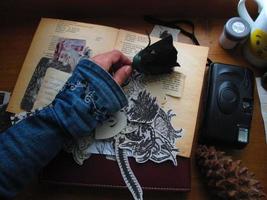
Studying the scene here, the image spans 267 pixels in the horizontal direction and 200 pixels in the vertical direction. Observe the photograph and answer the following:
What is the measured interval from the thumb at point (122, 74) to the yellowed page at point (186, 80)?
0.05m

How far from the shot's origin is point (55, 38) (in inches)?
28.8

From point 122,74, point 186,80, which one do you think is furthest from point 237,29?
point 122,74

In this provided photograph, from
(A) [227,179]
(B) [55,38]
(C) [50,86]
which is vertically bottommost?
(A) [227,179]

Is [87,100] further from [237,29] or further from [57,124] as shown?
[237,29]

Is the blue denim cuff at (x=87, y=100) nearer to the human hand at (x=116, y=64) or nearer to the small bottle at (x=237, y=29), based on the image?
the human hand at (x=116, y=64)

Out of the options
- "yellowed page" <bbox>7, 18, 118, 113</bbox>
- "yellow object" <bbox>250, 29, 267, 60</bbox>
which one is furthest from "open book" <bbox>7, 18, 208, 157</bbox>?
"yellow object" <bbox>250, 29, 267, 60</bbox>

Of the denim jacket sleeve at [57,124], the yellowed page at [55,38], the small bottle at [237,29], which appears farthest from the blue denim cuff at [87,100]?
the small bottle at [237,29]

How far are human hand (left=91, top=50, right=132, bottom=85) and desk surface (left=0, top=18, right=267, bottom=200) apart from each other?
0.45ft

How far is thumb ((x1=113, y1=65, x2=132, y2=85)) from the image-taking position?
65 cm

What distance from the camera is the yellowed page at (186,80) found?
2.17 ft

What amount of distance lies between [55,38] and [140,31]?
0.65ft

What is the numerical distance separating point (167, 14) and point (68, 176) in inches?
17.4

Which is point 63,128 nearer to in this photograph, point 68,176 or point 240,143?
point 68,176

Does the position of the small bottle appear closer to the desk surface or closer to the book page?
the desk surface
